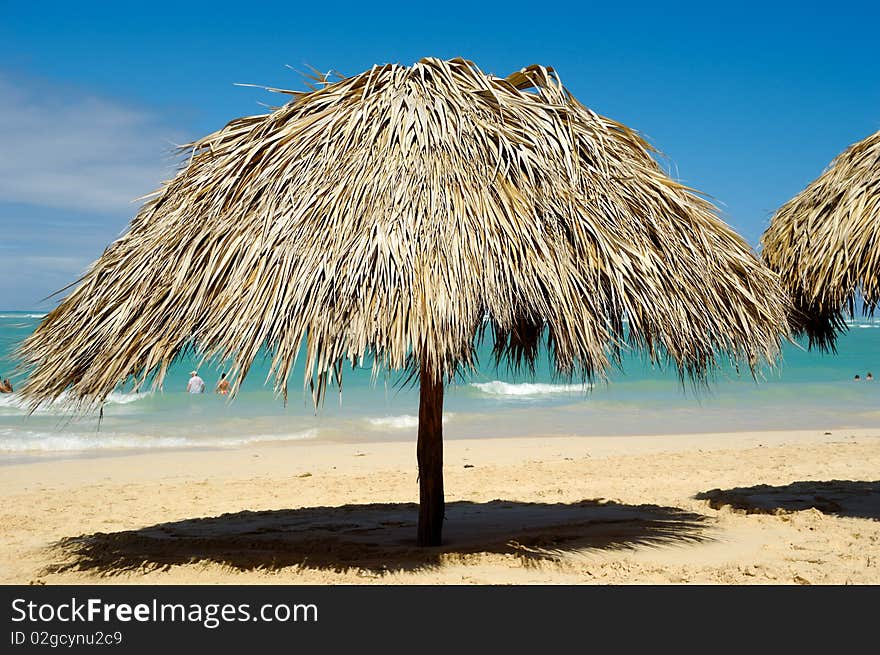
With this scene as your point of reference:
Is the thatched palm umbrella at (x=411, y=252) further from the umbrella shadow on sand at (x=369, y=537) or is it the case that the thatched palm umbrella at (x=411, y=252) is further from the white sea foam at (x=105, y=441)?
the white sea foam at (x=105, y=441)

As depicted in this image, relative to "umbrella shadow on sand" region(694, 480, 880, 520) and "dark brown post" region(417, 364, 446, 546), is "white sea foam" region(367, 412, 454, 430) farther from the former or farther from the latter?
"dark brown post" region(417, 364, 446, 546)

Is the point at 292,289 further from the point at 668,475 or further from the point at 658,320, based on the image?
the point at 668,475

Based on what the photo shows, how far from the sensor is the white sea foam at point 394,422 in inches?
584

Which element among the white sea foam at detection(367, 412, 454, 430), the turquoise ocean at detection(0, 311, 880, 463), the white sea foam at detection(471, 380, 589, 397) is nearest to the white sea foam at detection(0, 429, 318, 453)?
the turquoise ocean at detection(0, 311, 880, 463)

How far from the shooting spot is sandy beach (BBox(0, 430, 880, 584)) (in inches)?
171

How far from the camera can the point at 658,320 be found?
12.9 ft

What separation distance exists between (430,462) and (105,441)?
30.1 feet

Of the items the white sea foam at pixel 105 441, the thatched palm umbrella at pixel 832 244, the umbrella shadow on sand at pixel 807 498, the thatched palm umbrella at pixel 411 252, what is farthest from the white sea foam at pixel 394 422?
the thatched palm umbrella at pixel 411 252

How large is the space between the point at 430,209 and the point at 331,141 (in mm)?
710

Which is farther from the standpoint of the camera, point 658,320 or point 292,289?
point 658,320

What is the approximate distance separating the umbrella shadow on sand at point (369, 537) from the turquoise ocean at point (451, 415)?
3.79m

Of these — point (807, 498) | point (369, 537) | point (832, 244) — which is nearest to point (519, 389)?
point (807, 498)

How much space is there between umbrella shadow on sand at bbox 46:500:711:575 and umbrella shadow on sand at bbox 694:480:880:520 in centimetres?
62
